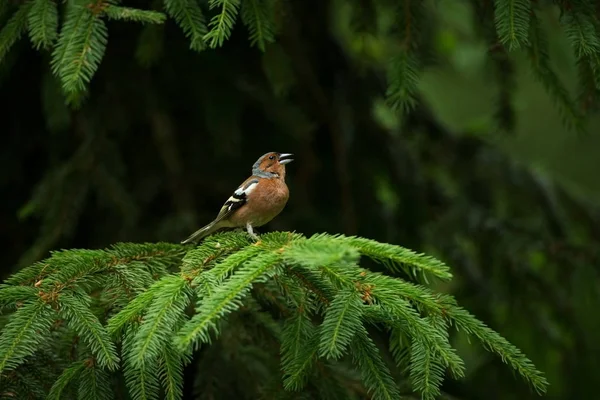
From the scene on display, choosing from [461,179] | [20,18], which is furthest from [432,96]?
[20,18]

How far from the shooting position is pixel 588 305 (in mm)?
5223

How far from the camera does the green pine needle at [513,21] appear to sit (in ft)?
10.3

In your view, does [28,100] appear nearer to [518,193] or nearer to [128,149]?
[128,149]

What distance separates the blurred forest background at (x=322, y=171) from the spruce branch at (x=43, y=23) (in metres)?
1.24

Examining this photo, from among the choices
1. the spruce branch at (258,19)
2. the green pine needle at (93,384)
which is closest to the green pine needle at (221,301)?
the green pine needle at (93,384)

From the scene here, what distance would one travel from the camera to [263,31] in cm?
348

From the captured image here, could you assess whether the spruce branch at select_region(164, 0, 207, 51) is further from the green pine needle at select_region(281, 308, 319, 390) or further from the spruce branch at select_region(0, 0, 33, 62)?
the green pine needle at select_region(281, 308, 319, 390)

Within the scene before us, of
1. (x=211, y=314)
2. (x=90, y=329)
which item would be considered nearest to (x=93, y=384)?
(x=90, y=329)

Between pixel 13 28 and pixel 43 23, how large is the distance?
19cm

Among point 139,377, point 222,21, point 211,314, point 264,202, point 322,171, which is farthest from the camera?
point 322,171

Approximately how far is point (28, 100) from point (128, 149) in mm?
790

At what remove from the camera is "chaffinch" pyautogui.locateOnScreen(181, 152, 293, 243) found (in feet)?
14.2

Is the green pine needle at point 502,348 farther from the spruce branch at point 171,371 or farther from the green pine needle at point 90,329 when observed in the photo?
the green pine needle at point 90,329

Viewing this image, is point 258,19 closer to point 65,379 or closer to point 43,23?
point 43,23
